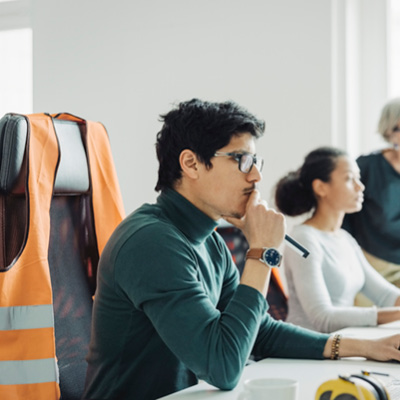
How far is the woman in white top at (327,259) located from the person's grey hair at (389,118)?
578mm

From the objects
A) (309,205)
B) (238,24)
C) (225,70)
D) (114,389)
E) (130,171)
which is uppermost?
(238,24)

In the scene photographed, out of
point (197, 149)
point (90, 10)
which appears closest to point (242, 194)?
point (197, 149)

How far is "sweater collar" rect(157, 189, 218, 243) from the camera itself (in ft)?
4.53

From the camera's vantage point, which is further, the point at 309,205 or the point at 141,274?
the point at 309,205

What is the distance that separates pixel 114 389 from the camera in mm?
1289

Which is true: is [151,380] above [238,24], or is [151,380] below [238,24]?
below

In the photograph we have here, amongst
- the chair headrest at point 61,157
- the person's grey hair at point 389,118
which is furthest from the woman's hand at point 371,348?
the person's grey hair at point 389,118

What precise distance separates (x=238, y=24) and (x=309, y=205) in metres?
1.19

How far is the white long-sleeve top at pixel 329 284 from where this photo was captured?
2012 millimetres

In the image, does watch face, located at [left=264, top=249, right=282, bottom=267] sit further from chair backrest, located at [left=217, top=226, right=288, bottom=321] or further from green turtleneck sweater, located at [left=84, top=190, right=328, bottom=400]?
chair backrest, located at [left=217, top=226, right=288, bottom=321]

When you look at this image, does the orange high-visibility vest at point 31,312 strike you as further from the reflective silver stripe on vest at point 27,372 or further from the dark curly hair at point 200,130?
the dark curly hair at point 200,130

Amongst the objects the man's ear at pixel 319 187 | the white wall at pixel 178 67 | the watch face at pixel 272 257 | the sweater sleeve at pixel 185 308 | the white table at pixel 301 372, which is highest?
the white wall at pixel 178 67

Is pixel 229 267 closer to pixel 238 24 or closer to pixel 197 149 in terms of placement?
pixel 197 149

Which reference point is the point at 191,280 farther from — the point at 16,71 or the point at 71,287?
the point at 16,71
